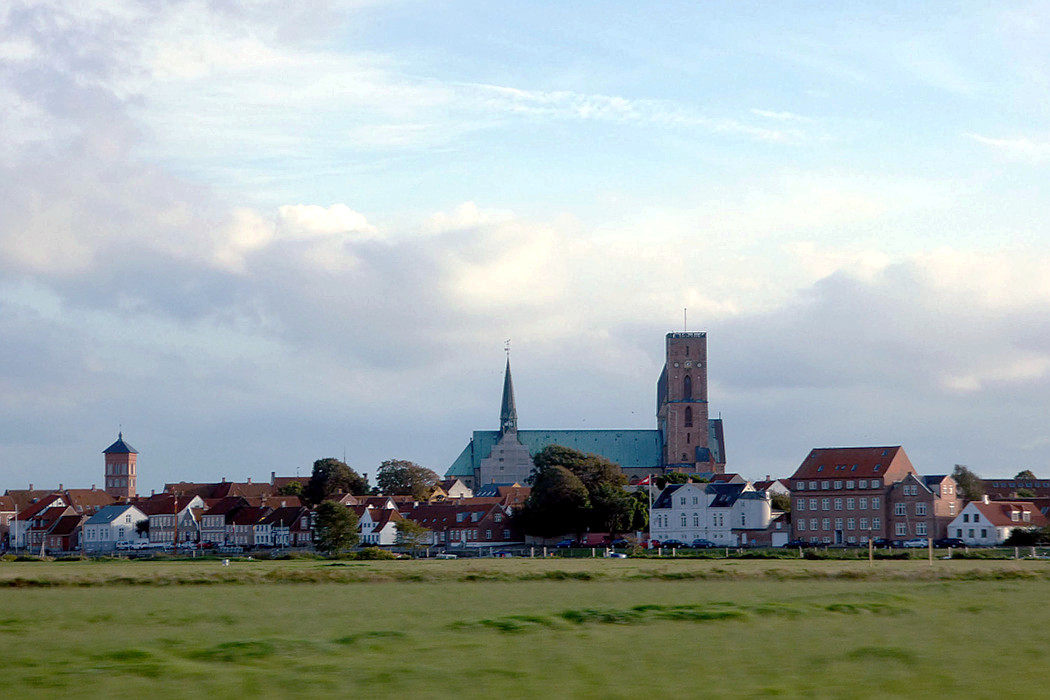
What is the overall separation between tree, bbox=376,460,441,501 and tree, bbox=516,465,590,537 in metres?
42.6

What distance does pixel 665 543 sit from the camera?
10644cm

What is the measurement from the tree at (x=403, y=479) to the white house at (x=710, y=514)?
42834mm

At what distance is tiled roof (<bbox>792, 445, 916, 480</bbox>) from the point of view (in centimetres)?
10294

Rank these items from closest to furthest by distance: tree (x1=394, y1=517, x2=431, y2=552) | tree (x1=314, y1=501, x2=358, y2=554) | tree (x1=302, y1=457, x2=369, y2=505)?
tree (x1=314, y1=501, x2=358, y2=554), tree (x1=394, y1=517, x2=431, y2=552), tree (x1=302, y1=457, x2=369, y2=505)

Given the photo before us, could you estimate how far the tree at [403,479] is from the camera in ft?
489

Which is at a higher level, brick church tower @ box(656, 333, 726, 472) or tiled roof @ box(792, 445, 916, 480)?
brick church tower @ box(656, 333, 726, 472)

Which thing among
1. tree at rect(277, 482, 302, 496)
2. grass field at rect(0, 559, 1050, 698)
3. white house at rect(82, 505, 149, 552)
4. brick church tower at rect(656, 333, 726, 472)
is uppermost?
brick church tower at rect(656, 333, 726, 472)

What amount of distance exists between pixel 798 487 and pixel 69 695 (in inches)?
3875

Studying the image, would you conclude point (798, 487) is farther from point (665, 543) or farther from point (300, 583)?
point (300, 583)

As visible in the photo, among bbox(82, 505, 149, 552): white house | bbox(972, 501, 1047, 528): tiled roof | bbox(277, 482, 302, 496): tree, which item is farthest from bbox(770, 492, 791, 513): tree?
bbox(82, 505, 149, 552): white house

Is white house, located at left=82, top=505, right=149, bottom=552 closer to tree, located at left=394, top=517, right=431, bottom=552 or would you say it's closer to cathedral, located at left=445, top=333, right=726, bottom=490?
tree, located at left=394, top=517, right=431, bottom=552

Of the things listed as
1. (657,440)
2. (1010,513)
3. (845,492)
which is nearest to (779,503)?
(845,492)

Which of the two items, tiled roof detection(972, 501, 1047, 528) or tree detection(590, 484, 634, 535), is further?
tree detection(590, 484, 634, 535)

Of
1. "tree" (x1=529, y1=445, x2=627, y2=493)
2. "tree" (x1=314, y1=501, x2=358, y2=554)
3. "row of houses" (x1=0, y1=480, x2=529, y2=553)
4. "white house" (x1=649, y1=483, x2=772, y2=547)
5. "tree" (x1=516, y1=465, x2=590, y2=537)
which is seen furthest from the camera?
"row of houses" (x1=0, y1=480, x2=529, y2=553)
